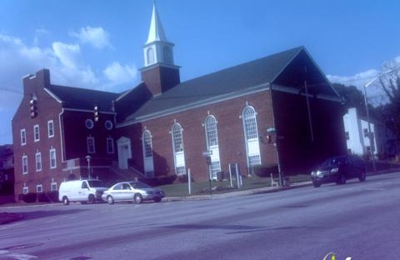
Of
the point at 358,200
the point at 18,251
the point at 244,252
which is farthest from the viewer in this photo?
the point at 358,200

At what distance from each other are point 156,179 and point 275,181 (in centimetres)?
1725

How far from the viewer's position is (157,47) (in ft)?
201

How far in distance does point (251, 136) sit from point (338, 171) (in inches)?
682

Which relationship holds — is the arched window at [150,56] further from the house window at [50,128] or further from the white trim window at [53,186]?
the white trim window at [53,186]

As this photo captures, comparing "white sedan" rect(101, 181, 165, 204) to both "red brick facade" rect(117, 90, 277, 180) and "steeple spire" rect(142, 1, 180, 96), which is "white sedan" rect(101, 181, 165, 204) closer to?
"red brick facade" rect(117, 90, 277, 180)

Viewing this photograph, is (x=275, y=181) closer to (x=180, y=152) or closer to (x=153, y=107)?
(x=180, y=152)

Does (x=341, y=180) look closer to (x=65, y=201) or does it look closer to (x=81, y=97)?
(x=65, y=201)

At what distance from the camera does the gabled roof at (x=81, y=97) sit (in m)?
55.9

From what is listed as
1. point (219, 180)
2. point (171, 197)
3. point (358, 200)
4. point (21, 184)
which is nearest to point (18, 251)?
point (358, 200)

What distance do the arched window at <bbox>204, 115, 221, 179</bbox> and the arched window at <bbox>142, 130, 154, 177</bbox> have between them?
28.5 feet

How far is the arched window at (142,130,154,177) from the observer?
5478 cm

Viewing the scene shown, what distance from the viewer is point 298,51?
4841 centimetres

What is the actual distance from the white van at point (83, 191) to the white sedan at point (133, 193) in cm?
369

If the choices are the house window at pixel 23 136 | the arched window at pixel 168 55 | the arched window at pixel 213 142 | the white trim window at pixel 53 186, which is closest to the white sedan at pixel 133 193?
the arched window at pixel 213 142
